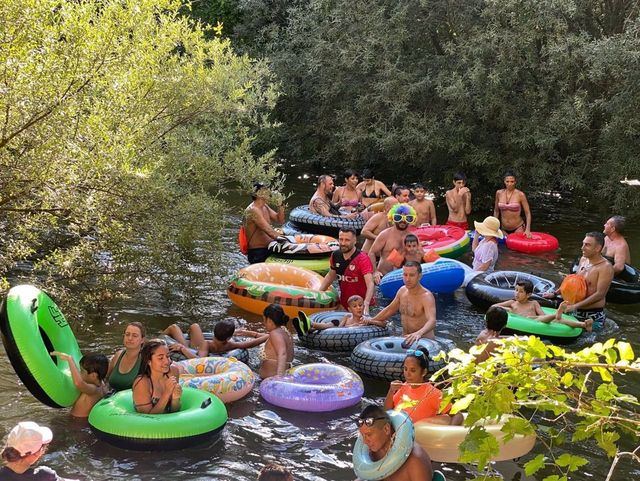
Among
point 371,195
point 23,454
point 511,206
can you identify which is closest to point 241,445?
point 23,454

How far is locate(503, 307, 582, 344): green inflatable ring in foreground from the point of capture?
9188 millimetres

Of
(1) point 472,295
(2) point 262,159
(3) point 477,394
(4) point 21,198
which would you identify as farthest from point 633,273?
(3) point 477,394

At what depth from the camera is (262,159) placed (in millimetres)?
11242

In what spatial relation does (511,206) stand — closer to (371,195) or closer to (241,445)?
(371,195)

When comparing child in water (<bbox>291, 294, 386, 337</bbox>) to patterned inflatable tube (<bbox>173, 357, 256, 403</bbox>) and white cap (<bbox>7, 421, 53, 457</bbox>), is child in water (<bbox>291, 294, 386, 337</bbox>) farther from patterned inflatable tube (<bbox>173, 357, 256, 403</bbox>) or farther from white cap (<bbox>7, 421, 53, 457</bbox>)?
white cap (<bbox>7, 421, 53, 457</bbox>)

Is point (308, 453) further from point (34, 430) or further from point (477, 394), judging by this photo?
point (477, 394)

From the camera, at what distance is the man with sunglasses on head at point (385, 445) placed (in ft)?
16.4

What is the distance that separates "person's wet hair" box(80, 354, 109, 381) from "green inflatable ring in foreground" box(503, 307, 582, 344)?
440 centimetres

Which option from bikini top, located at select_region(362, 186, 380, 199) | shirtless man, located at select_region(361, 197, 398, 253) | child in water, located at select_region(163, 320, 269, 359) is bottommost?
child in water, located at select_region(163, 320, 269, 359)

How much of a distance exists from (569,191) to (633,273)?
374 inches

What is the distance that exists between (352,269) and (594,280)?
2.92 m

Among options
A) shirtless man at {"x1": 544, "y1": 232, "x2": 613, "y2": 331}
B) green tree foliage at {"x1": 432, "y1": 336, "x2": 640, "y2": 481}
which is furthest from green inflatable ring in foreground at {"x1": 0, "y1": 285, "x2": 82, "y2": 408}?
shirtless man at {"x1": 544, "y1": 232, "x2": 613, "y2": 331}

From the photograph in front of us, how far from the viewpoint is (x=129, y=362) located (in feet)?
24.7

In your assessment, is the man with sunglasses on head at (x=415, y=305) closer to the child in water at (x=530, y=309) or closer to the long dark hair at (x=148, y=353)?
the child in water at (x=530, y=309)
